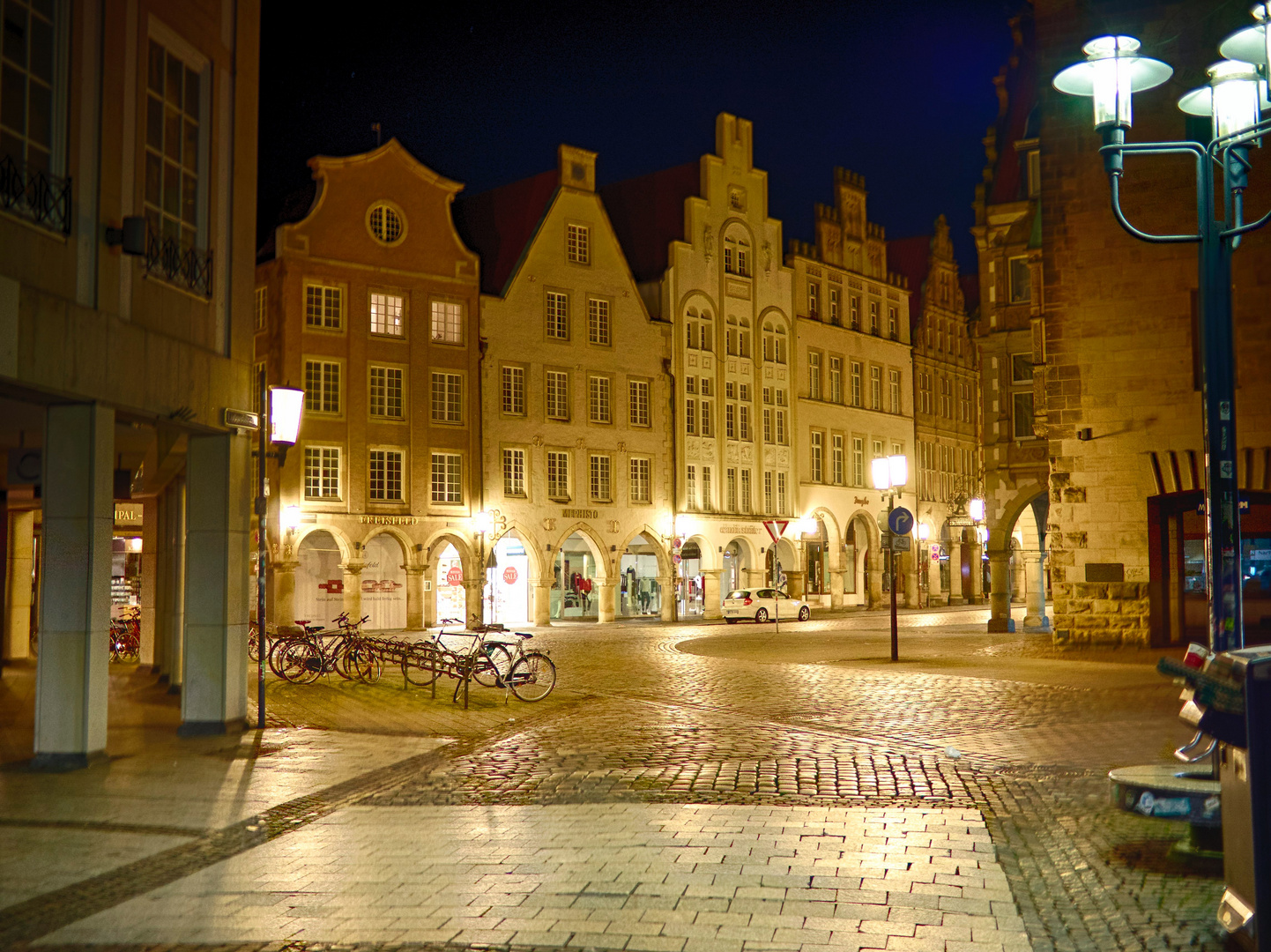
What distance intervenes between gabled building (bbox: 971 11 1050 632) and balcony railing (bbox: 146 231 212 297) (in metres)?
23.3

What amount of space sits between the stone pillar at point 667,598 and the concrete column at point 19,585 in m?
25.8

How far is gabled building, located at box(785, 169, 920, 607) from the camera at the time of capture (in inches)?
2215

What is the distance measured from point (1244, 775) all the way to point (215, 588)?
10763 millimetres

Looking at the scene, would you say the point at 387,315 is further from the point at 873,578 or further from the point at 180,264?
the point at 180,264

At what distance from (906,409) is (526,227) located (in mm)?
22852

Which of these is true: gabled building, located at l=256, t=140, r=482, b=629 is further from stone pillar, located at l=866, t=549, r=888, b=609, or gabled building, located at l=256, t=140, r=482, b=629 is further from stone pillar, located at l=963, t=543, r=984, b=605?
stone pillar, located at l=963, t=543, r=984, b=605

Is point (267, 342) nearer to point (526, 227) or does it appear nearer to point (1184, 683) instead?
point (526, 227)

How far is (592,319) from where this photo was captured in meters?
47.8

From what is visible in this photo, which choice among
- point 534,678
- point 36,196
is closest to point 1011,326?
point 534,678

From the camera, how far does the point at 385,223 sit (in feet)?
140

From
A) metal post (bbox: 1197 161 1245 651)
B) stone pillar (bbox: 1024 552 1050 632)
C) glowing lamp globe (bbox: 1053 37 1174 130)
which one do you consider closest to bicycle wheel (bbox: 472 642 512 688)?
metal post (bbox: 1197 161 1245 651)

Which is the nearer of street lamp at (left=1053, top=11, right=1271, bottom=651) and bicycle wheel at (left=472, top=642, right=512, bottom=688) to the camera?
street lamp at (left=1053, top=11, right=1271, bottom=651)

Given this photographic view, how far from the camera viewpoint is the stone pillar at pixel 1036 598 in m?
35.9

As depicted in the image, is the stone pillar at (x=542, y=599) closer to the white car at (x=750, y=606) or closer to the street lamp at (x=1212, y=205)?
the white car at (x=750, y=606)
